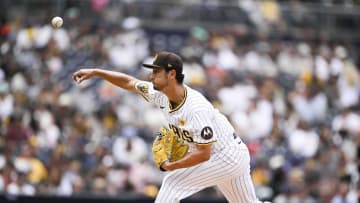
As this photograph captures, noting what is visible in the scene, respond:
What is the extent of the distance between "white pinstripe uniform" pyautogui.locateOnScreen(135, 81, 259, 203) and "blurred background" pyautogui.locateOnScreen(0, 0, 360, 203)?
14.2 feet

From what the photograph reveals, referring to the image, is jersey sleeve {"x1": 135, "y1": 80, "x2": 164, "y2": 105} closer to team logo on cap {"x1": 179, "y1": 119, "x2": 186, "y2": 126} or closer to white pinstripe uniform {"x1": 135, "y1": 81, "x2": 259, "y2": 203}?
white pinstripe uniform {"x1": 135, "y1": 81, "x2": 259, "y2": 203}

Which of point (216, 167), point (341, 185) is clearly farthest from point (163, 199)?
point (341, 185)

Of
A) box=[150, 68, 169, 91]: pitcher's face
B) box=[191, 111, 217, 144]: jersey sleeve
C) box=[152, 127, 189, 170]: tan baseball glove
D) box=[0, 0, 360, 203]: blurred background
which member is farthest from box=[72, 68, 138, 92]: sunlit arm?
box=[0, 0, 360, 203]: blurred background

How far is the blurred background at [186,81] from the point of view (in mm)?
14969

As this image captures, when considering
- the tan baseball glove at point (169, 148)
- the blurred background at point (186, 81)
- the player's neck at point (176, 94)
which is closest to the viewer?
the player's neck at point (176, 94)

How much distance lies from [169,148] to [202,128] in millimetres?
579

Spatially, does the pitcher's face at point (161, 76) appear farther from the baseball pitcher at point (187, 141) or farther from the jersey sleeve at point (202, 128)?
the jersey sleeve at point (202, 128)

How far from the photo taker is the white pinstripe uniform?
8461mm

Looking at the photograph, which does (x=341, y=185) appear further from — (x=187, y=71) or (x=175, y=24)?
(x=175, y=24)

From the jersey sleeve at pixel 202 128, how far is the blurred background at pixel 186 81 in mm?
4969

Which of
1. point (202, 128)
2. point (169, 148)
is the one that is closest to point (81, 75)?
point (169, 148)

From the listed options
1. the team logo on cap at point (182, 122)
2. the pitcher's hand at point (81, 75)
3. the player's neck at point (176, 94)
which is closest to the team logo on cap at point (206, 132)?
→ the team logo on cap at point (182, 122)

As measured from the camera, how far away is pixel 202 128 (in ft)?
27.5

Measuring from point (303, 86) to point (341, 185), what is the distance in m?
4.55
